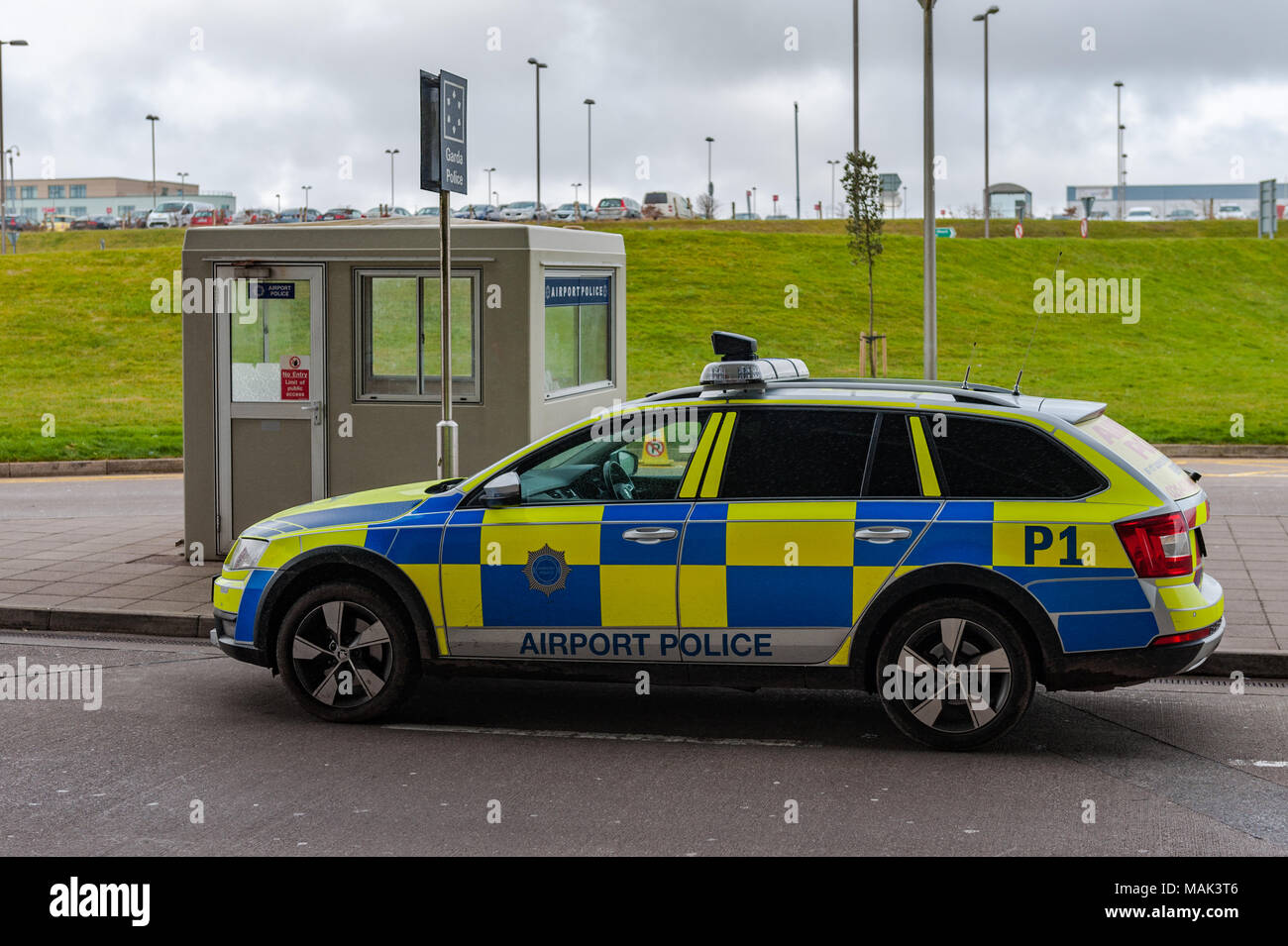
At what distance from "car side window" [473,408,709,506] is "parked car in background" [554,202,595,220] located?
55.1m

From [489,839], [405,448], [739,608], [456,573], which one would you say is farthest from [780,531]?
[405,448]

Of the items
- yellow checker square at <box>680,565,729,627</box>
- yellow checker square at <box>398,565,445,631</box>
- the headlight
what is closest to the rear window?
yellow checker square at <box>680,565,729,627</box>

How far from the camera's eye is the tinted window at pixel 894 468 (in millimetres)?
6508

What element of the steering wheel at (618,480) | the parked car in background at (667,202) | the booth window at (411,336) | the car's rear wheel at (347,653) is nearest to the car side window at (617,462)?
the steering wheel at (618,480)

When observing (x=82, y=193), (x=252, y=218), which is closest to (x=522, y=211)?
(x=252, y=218)

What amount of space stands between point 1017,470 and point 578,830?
2476 millimetres

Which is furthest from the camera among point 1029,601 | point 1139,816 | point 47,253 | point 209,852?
point 47,253

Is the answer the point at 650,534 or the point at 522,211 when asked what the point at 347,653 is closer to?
the point at 650,534

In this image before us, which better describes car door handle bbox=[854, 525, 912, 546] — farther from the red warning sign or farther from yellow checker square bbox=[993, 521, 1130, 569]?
the red warning sign

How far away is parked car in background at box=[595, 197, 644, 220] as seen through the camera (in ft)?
215

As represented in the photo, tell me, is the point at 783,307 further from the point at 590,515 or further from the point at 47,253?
the point at 590,515

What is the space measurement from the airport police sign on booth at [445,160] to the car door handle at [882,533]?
3.52 m

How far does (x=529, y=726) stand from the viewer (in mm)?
7016

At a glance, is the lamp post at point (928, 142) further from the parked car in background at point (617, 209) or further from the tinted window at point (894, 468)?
the parked car in background at point (617, 209)
